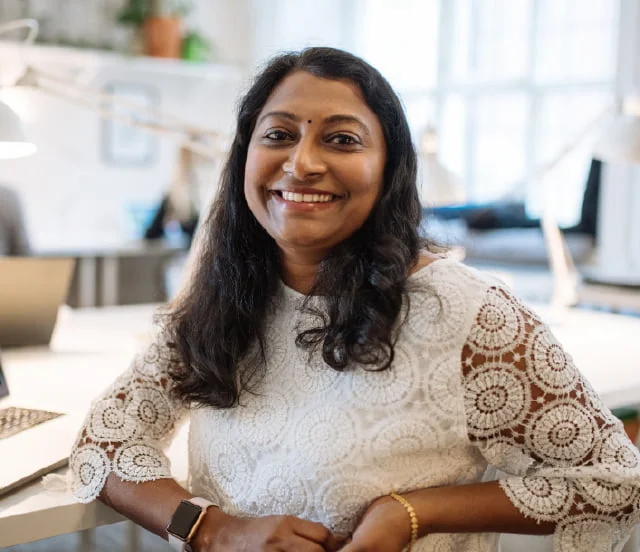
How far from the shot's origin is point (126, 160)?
5.57m

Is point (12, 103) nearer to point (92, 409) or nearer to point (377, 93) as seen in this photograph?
point (92, 409)

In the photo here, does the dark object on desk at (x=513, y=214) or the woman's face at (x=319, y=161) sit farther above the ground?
the woman's face at (x=319, y=161)

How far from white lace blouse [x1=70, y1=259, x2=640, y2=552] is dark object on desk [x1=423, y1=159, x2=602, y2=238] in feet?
10.4

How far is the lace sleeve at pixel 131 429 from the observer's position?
48.4 inches

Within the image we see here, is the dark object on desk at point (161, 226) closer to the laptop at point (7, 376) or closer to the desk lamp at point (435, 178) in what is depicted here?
the desk lamp at point (435, 178)

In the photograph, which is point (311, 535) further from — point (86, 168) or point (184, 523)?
point (86, 168)

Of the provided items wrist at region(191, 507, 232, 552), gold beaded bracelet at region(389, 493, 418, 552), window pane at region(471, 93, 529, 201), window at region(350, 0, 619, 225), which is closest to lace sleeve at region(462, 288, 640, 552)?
gold beaded bracelet at region(389, 493, 418, 552)

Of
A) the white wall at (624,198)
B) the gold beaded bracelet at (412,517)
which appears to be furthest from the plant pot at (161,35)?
the gold beaded bracelet at (412,517)

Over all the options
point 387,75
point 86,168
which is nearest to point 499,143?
point 387,75

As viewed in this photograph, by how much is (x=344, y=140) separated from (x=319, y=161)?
4cm

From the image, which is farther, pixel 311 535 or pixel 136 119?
pixel 136 119

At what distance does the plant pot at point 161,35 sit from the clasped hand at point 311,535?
4.78 meters

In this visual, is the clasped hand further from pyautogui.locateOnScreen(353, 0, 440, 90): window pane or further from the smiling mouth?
pyautogui.locateOnScreen(353, 0, 440, 90): window pane

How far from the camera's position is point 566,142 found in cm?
445
